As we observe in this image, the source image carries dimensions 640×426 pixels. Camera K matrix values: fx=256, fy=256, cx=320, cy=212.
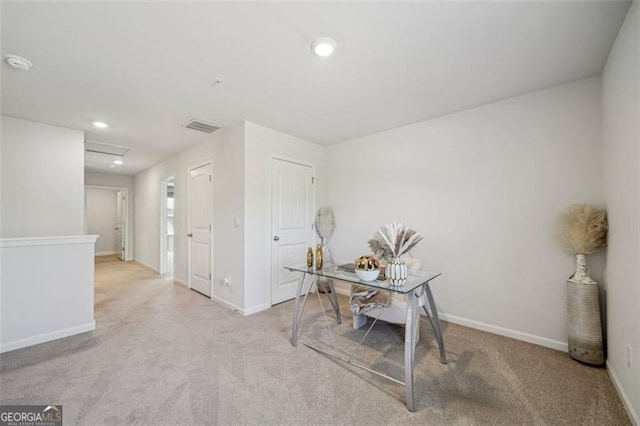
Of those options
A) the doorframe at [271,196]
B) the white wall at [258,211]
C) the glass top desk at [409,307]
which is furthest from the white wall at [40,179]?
the glass top desk at [409,307]

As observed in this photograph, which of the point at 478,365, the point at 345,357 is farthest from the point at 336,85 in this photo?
the point at 478,365

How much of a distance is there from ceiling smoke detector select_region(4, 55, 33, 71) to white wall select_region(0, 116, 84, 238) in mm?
1515

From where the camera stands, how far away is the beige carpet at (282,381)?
62.5 inches

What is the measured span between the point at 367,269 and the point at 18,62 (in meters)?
3.13

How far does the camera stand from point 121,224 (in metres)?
7.74

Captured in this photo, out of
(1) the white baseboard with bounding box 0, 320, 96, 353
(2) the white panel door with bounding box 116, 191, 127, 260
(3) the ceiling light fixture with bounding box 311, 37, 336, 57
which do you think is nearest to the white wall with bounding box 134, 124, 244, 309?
(1) the white baseboard with bounding box 0, 320, 96, 353

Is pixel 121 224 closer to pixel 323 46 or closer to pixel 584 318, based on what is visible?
pixel 323 46

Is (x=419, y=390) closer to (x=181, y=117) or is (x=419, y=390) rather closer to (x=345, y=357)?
(x=345, y=357)

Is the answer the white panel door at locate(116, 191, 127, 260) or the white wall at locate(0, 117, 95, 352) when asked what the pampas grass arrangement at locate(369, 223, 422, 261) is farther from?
the white panel door at locate(116, 191, 127, 260)

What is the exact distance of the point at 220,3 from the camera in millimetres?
1470

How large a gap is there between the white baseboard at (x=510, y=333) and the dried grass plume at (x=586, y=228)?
88cm

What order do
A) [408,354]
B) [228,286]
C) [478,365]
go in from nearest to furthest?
[408,354]
[478,365]
[228,286]

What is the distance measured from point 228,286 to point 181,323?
0.70 metres

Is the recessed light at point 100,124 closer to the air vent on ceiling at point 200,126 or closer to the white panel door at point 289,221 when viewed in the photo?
the air vent on ceiling at point 200,126
